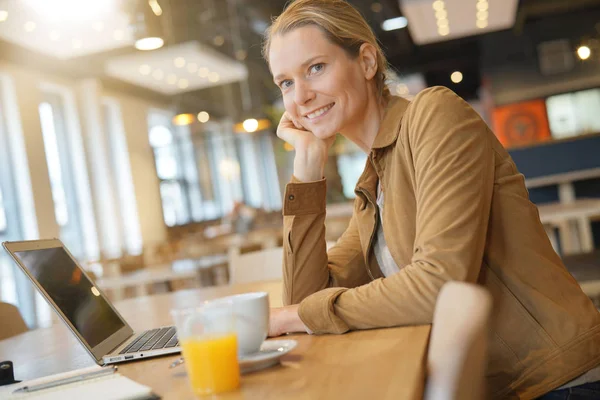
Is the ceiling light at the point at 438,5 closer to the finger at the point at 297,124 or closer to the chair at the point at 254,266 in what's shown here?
the chair at the point at 254,266

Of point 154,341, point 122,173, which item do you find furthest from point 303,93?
point 122,173

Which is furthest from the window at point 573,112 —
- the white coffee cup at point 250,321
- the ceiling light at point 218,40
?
the white coffee cup at point 250,321

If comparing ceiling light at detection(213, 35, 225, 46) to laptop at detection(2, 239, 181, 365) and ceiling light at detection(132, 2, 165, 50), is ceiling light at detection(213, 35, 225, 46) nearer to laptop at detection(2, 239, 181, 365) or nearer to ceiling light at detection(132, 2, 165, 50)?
ceiling light at detection(132, 2, 165, 50)

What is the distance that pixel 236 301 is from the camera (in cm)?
89

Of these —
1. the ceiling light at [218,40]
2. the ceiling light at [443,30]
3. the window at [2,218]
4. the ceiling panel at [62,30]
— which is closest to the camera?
the ceiling panel at [62,30]

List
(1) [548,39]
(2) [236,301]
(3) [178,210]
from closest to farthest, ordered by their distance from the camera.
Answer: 1. (2) [236,301]
2. (1) [548,39]
3. (3) [178,210]

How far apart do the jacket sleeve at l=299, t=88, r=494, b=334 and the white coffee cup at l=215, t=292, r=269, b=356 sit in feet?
0.61

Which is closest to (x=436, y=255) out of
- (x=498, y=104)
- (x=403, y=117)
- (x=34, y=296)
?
(x=403, y=117)

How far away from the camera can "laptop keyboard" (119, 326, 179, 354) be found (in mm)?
1159

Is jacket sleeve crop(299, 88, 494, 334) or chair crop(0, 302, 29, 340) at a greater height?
jacket sleeve crop(299, 88, 494, 334)

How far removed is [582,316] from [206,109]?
493 inches

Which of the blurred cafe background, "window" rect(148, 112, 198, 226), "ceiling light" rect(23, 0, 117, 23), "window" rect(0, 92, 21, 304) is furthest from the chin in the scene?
"window" rect(148, 112, 198, 226)

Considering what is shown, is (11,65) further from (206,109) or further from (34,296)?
(206,109)

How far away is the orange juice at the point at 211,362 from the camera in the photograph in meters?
0.78
